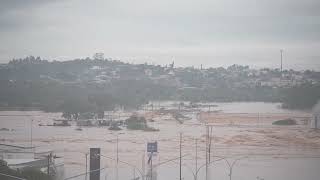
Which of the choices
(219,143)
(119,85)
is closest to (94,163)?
(119,85)

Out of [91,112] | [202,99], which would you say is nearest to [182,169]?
[202,99]

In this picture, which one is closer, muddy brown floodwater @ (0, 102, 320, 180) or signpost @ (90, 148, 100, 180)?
muddy brown floodwater @ (0, 102, 320, 180)

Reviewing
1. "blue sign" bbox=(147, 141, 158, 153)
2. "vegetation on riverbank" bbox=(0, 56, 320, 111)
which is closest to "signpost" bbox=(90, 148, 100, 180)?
"vegetation on riverbank" bbox=(0, 56, 320, 111)

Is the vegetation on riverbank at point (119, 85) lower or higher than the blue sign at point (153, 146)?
higher

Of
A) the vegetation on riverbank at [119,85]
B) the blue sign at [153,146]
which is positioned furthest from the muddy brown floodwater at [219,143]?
the vegetation on riverbank at [119,85]

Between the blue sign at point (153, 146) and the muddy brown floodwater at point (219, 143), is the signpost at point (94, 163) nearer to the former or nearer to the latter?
the muddy brown floodwater at point (219, 143)

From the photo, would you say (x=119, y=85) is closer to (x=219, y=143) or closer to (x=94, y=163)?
(x=94, y=163)

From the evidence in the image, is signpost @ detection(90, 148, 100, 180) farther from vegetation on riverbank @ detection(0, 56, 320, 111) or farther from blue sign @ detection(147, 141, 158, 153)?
blue sign @ detection(147, 141, 158, 153)

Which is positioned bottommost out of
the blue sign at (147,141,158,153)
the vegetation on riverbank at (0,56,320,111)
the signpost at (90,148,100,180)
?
the signpost at (90,148,100,180)
